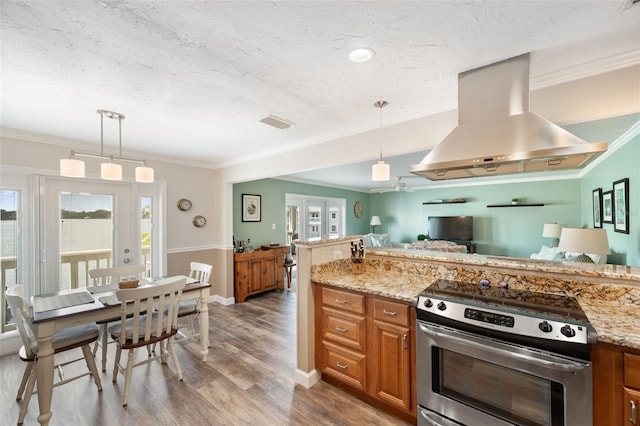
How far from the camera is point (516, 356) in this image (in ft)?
4.75

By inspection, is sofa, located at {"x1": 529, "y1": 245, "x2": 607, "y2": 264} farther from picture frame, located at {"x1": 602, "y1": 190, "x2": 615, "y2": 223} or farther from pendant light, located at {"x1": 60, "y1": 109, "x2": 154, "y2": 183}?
pendant light, located at {"x1": 60, "y1": 109, "x2": 154, "y2": 183}

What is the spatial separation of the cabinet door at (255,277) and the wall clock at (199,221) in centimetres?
109

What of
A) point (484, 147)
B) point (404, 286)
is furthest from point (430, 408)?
point (484, 147)

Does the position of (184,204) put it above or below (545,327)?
above

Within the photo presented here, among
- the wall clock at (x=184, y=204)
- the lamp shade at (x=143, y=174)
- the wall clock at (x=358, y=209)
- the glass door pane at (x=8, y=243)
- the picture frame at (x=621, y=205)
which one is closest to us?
the lamp shade at (x=143, y=174)

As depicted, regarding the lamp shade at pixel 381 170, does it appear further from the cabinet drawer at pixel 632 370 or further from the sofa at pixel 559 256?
the sofa at pixel 559 256

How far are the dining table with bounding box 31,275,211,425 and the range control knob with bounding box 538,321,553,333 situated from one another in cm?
274

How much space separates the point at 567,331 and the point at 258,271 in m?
4.39

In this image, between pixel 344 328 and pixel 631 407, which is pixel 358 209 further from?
pixel 631 407

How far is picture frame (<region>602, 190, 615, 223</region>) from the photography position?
331 cm

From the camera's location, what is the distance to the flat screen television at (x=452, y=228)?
23.3 feet

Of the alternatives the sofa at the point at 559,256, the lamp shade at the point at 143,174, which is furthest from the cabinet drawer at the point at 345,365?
the sofa at the point at 559,256

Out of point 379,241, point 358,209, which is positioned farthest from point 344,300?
point 358,209

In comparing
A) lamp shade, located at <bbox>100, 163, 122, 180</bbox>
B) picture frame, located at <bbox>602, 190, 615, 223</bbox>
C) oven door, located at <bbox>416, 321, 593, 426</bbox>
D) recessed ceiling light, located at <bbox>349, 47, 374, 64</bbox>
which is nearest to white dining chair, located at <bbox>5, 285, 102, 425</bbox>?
lamp shade, located at <bbox>100, 163, 122, 180</bbox>
